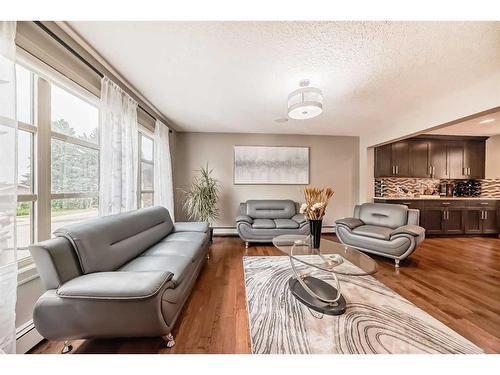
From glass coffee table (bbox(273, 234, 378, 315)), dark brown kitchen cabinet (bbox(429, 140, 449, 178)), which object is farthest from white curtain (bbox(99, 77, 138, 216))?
dark brown kitchen cabinet (bbox(429, 140, 449, 178))

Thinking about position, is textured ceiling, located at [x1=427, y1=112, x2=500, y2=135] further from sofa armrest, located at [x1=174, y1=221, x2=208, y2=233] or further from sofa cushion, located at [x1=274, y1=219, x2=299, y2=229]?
sofa armrest, located at [x1=174, y1=221, x2=208, y2=233]

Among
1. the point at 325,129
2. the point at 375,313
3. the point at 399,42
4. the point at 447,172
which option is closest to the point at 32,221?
the point at 375,313

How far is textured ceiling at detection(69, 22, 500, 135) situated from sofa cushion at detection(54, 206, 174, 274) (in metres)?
1.57

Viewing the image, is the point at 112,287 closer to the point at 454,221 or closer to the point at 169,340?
the point at 169,340

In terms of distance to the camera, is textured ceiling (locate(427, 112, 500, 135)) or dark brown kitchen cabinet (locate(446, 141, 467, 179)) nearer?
textured ceiling (locate(427, 112, 500, 135))

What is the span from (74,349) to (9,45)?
1.97 meters

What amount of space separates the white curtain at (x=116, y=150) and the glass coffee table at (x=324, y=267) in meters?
1.89

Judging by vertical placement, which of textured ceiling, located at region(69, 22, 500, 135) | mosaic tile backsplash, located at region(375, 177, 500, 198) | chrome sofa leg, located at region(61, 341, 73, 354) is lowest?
chrome sofa leg, located at region(61, 341, 73, 354)

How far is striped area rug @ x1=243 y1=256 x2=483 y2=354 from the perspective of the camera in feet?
4.34

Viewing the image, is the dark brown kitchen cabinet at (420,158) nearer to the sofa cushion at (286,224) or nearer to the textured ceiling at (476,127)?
the textured ceiling at (476,127)

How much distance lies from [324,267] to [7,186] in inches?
86.7

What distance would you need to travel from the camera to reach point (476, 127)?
12.8 feet

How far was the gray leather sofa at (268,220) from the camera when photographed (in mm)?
3619
